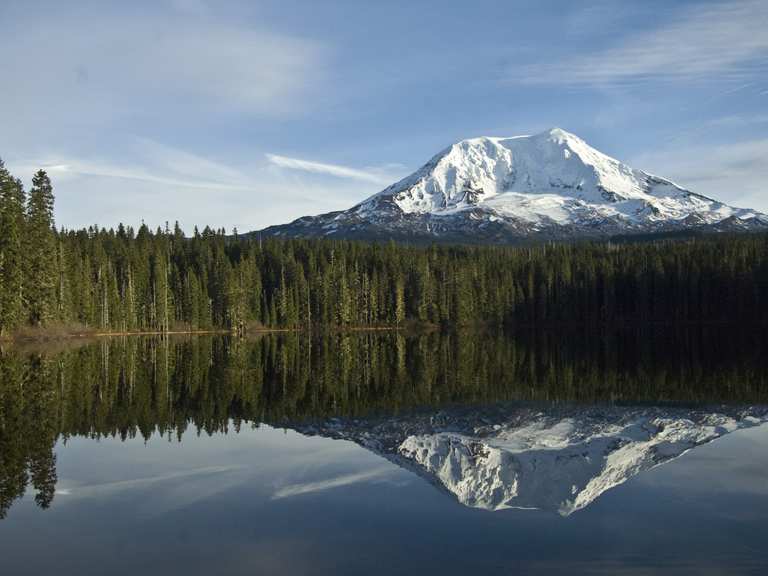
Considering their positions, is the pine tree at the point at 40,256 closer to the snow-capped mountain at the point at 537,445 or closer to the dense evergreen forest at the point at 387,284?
the dense evergreen forest at the point at 387,284

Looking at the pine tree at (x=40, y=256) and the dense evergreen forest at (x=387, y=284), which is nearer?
the pine tree at (x=40, y=256)

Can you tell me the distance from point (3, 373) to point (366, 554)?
107 feet

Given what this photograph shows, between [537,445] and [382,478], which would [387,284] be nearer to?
[537,445]

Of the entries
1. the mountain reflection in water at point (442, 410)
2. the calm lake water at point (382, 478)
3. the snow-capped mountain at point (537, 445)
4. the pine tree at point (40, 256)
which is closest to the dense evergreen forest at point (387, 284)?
the pine tree at point (40, 256)

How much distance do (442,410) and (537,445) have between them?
7673mm

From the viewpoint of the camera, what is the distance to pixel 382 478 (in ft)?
55.8

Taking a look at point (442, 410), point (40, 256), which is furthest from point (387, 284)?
point (442, 410)

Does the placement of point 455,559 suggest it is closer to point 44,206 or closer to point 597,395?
point 597,395

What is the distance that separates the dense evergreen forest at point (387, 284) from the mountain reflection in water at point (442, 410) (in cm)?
5834

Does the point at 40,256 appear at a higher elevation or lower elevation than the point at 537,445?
higher

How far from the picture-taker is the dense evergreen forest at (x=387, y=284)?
10894 centimetres

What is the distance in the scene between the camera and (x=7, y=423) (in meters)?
22.7

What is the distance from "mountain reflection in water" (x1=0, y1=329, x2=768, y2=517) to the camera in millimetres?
17453

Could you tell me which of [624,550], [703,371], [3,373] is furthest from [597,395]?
[3,373]
